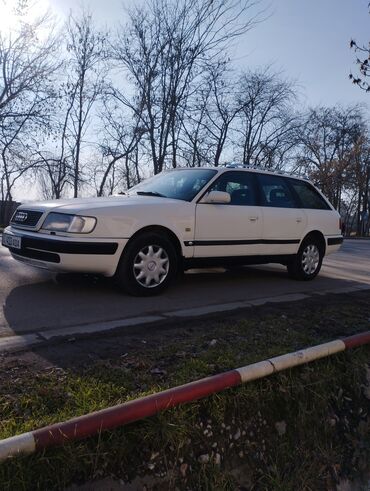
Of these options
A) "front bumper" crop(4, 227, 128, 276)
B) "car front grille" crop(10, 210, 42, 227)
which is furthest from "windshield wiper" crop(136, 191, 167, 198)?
"car front grille" crop(10, 210, 42, 227)

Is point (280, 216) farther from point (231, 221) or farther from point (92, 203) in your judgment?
point (92, 203)

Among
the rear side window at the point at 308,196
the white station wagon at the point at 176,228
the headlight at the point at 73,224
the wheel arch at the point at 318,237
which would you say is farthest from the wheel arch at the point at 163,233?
the rear side window at the point at 308,196

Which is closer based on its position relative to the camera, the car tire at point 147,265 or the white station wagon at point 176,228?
the white station wagon at point 176,228

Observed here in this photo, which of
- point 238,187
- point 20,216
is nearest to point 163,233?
point 238,187

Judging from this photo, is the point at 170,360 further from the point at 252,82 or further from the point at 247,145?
the point at 247,145

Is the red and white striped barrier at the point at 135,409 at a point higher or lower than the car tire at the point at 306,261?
lower

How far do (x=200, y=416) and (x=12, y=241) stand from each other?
347cm

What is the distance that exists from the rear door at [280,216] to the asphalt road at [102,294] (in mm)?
588

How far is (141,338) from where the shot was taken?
366cm

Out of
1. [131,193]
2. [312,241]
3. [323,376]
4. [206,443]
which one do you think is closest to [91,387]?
[206,443]

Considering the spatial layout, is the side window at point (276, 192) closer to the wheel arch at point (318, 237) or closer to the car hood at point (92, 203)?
the wheel arch at point (318, 237)

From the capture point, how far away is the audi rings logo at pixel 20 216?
209 inches

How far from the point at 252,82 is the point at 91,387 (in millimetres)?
33273

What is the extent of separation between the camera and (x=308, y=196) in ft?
24.3
